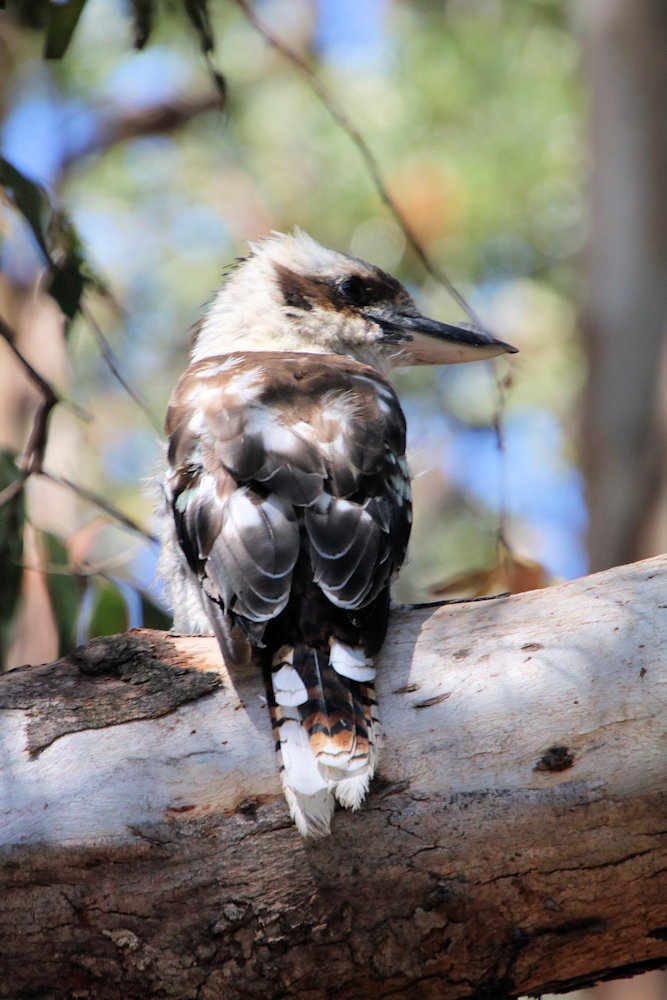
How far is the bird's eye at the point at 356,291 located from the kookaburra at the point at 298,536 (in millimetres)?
341

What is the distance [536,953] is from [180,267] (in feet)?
21.9

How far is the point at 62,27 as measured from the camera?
2.29 metres

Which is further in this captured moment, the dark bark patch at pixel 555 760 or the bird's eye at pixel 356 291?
the bird's eye at pixel 356 291

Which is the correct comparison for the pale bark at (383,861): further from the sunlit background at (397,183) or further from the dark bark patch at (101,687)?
the sunlit background at (397,183)

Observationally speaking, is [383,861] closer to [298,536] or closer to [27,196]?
[298,536]

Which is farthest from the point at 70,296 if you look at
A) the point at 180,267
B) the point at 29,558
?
the point at 180,267

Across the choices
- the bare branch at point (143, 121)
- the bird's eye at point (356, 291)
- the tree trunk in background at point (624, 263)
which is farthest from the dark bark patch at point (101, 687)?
the bare branch at point (143, 121)

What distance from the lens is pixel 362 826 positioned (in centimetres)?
147

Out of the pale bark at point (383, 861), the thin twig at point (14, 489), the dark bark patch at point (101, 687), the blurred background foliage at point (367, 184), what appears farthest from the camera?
the blurred background foliage at point (367, 184)

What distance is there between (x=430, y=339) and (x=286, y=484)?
1065 mm

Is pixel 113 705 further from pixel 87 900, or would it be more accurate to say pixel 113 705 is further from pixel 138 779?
pixel 87 900

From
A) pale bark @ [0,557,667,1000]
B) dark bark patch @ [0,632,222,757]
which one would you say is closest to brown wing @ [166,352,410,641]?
dark bark patch @ [0,632,222,757]

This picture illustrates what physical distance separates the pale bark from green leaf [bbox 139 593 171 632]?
1.12 metres

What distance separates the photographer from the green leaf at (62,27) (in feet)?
7.50
